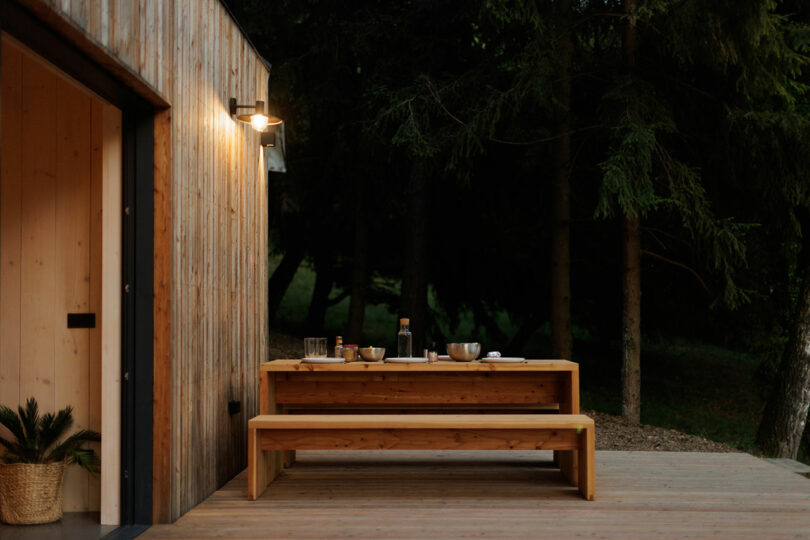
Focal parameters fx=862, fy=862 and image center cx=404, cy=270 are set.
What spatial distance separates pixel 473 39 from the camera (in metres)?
11.5

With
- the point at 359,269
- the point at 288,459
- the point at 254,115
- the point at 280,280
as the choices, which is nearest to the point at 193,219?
the point at 254,115

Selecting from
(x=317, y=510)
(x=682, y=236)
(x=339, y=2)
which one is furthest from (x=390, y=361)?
(x=339, y=2)

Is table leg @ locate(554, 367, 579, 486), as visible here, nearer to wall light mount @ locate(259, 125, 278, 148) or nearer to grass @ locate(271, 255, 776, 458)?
wall light mount @ locate(259, 125, 278, 148)

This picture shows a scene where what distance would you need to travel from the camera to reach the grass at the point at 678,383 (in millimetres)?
13242

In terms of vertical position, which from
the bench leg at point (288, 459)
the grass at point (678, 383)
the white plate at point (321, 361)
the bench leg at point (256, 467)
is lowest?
the grass at point (678, 383)

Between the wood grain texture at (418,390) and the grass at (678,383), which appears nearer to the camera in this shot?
the wood grain texture at (418,390)

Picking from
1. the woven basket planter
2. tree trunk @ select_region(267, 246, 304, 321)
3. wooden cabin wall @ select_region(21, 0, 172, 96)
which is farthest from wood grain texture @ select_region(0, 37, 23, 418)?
tree trunk @ select_region(267, 246, 304, 321)

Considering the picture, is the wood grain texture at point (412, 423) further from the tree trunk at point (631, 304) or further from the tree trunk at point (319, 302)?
the tree trunk at point (319, 302)

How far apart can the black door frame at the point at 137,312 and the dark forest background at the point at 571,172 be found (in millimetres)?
5089

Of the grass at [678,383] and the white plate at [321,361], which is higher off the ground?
the white plate at [321,361]

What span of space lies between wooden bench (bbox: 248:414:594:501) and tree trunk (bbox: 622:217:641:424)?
4495 millimetres

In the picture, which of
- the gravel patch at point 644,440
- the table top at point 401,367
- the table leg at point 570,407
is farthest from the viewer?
the gravel patch at point 644,440

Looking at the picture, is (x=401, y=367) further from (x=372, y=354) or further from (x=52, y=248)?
(x=52, y=248)

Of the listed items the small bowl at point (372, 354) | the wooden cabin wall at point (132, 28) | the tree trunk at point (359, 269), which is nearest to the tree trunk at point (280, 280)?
the tree trunk at point (359, 269)
